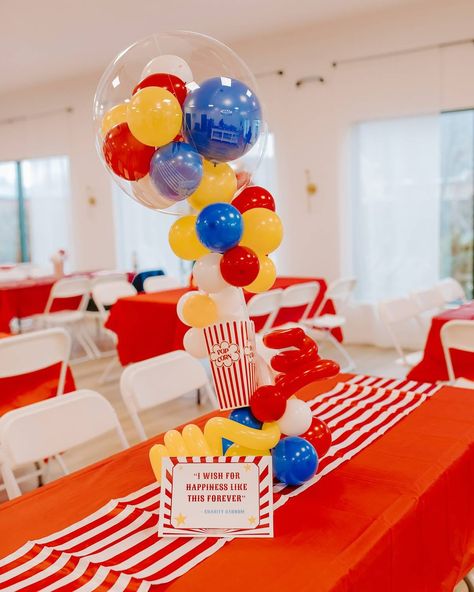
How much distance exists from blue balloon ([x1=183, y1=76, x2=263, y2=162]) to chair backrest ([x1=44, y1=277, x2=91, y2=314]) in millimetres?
4736

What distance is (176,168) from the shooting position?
1426 mm

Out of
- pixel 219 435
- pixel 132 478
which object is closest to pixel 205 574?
pixel 219 435

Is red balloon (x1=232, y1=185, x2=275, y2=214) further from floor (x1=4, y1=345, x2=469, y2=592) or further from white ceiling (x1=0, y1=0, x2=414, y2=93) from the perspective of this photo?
white ceiling (x1=0, y1=0, x2=414, y2=93)

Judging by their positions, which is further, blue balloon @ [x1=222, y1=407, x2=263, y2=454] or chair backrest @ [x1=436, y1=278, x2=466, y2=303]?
chair backrest @ [x1=436, y1=278, x2=466, y2=303]

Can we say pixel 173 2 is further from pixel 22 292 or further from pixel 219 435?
pixel 219 435

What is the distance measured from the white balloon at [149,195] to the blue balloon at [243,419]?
0.53 metres

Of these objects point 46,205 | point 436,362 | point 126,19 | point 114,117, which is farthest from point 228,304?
point 46,205

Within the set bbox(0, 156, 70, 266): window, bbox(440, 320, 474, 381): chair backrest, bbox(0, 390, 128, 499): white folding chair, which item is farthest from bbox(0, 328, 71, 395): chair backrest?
bbox(0, 156, 70, 266): window

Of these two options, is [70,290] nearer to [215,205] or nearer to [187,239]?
[187,239]

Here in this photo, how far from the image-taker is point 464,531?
1.69m

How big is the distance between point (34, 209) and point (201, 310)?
8.17 meters

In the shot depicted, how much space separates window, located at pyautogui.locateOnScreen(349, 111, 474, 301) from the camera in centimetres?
594

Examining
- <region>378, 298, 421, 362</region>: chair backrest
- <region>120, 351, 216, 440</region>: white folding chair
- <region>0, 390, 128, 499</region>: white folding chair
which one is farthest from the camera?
<region>378, 298, 421, 362</region>: chair backrest

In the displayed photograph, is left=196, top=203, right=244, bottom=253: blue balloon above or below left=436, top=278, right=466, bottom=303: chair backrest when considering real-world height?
above
